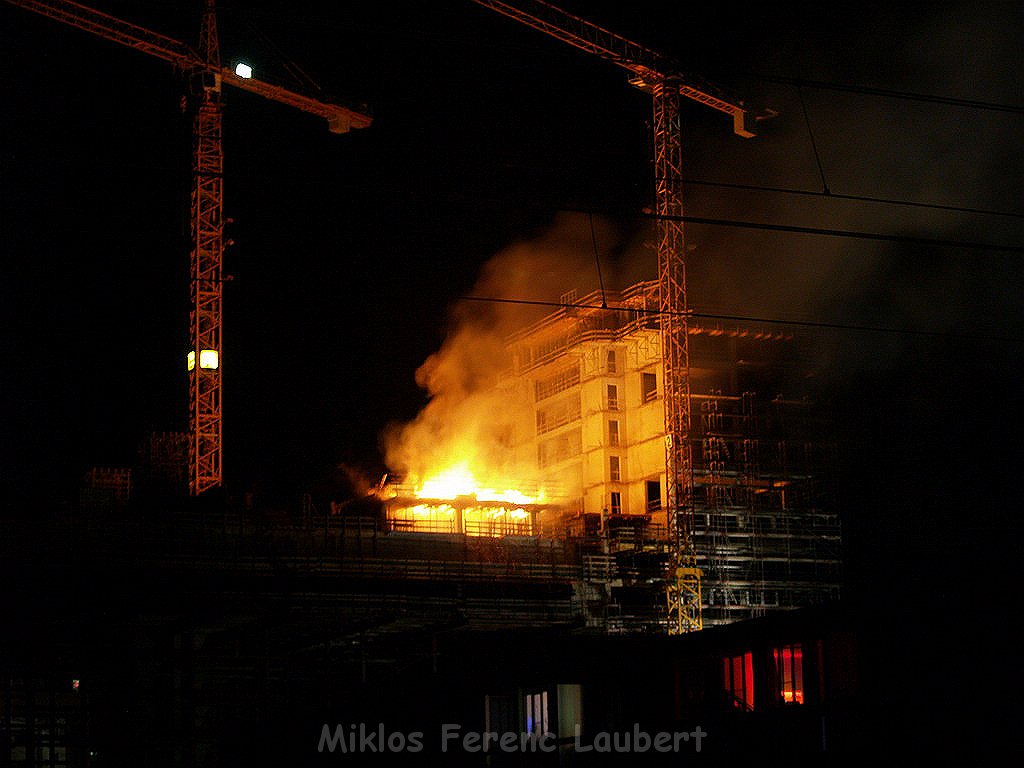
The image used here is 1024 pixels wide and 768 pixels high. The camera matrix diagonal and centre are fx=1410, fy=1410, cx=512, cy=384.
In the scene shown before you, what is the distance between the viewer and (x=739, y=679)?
31.2 m

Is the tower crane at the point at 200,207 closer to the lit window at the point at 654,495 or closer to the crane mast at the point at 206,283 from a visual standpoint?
the crane mast at the point at 206,283

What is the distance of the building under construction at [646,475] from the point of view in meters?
61.5

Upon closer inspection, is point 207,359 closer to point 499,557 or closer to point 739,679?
point 499,557

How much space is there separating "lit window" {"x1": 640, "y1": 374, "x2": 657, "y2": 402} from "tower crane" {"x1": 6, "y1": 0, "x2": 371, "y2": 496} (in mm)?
21627

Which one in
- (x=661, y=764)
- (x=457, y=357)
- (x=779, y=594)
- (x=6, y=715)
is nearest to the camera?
(x=661, y=764)

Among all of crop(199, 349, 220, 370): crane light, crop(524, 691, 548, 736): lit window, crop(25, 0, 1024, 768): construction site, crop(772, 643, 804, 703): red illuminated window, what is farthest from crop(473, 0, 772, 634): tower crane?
crop(772, 643, 804, 703): red illuminated window

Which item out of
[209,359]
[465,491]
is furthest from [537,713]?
[465,491]

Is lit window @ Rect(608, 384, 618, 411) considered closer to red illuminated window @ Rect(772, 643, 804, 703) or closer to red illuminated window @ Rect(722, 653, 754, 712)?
red illuminated window @ Rect(722, 653, 754, 712)

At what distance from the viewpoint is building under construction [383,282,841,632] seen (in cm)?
6150

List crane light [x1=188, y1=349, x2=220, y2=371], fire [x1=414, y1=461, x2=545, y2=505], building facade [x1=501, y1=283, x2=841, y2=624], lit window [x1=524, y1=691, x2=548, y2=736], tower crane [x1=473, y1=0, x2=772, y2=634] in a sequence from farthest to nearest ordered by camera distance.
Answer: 1. fire [x1=414, y1=461, x2=545, y2=505]
2. crane light [x1=188, y1=349, x2=220, y2=371]
3. building facade [x1=501, y1=283, x2=841, y2=624]
4. tower crane [x1=473, y1=0, x2=772, y2=634]
5. lit window [x1=524, y1=691, x2=548, y2=736]

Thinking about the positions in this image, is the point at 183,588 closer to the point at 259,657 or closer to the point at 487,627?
the point at 259,657

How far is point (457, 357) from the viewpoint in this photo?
80.8 metres

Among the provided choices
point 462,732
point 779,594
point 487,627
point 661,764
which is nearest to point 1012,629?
point 661,764

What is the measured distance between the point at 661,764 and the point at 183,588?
57.7 ft
